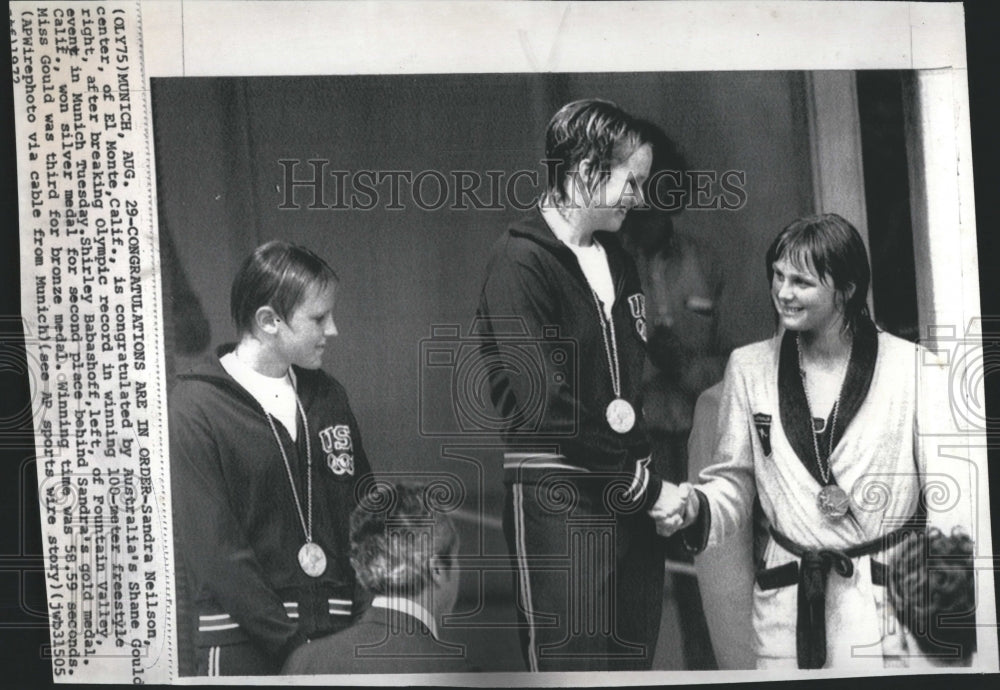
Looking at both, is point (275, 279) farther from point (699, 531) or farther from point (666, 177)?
point (699, 531)


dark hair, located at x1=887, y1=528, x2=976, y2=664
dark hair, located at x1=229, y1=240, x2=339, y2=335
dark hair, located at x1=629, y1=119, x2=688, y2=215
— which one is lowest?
dark hair, located at x1=887, y1=528, x2=976, y2=664

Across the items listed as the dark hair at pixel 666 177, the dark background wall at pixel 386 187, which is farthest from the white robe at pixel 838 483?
the dark hair at pixel 666 177

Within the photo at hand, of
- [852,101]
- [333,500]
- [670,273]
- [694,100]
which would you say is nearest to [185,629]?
[333,500]

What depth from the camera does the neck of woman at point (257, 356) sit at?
4.60 feet

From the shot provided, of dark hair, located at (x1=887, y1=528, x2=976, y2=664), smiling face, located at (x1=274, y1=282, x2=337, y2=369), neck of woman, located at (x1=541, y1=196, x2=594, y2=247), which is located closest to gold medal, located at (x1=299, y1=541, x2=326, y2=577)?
smiling face, located at (x1=274, y1=282, x2=337, y2=369)

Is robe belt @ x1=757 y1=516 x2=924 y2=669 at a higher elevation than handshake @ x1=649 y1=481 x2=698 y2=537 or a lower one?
lower

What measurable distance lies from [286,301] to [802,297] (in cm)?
71

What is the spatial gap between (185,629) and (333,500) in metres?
0.27

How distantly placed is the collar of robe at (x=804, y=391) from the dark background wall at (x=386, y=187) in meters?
0.06

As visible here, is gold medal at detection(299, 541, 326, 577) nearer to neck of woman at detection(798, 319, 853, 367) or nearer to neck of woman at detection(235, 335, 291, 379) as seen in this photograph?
neck of woman at detection(235, 335, 291, 379)

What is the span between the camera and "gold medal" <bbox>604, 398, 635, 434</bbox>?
1406mm

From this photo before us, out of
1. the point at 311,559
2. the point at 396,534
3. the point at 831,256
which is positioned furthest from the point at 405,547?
the point at 831,256

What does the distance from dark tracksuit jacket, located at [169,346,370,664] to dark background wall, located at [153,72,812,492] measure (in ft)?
0.15

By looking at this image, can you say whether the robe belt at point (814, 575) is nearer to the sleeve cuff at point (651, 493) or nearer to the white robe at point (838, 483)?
the white robe at point (838, 483)
